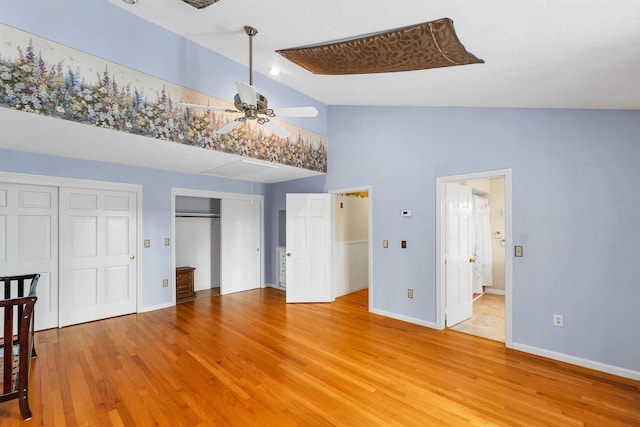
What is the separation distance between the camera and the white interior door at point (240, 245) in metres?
5.85

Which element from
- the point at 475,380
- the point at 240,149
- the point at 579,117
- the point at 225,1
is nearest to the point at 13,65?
the point at 225,1

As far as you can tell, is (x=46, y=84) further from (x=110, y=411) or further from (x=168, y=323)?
(x=168, y=323)

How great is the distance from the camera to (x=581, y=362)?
2.97 metres

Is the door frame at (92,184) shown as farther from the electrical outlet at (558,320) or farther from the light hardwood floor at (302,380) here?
the electrical outlet at (558,320)

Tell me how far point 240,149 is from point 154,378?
279cm

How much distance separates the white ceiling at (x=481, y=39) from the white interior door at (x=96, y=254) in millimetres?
2690

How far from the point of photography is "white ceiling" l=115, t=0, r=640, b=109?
1812mm

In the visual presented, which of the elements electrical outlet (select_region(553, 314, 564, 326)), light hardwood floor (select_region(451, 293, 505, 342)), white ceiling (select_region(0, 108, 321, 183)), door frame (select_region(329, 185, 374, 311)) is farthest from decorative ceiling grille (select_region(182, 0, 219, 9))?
light hardwood floor (select_region(451, 293, 505, 342))

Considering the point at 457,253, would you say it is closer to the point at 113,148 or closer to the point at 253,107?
the point at 253,107

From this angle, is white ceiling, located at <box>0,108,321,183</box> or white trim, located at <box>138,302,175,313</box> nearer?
white ceiling, located at <box>0,108,321,183</box>

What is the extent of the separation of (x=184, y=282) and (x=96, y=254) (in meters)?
1.59

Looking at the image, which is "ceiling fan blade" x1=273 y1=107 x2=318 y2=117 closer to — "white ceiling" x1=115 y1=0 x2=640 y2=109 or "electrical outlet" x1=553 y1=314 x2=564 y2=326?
"white ceiling" x1=115 y1=0 x2=640 y2=109

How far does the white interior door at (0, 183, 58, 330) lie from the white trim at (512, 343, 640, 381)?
586cm

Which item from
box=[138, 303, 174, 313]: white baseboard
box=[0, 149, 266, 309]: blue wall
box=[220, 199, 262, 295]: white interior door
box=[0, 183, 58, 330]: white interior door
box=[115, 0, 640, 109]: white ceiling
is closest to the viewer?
box=[115, 0, 640, 109]: white ceiling
